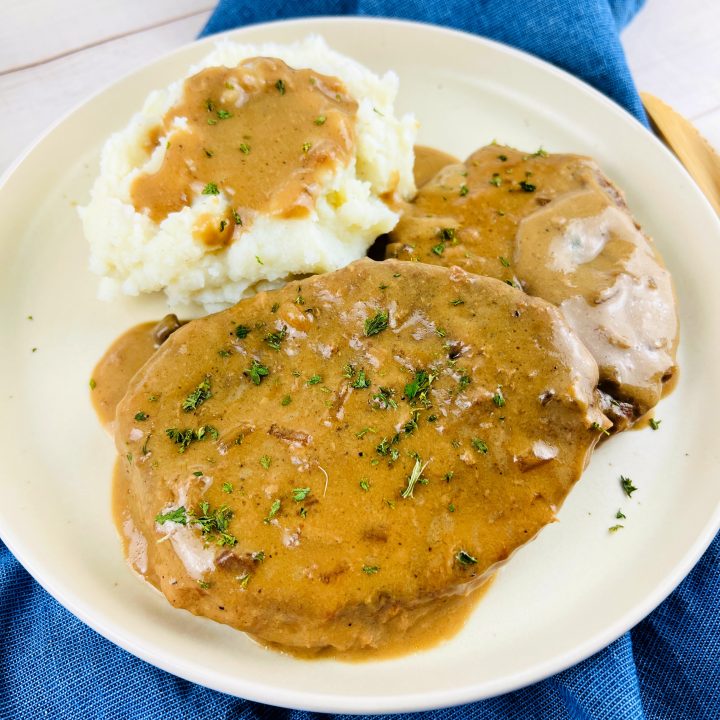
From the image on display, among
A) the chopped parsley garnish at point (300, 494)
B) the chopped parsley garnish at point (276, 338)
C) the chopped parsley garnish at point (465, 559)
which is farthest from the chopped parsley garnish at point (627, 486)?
the chopped parsley garnish at point (276, 338)

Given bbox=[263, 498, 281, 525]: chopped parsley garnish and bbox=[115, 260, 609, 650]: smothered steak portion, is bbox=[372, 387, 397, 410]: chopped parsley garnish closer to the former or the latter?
bbox=[115, 260, 609, 650]: smothered steak portion

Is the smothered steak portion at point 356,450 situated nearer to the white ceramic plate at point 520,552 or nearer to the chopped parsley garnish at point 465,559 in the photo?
the chopped parsley garnish at point 465,559

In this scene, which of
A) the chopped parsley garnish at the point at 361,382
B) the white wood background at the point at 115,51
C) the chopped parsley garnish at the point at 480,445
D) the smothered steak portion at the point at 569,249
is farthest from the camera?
the white wood background at the point at 115,51

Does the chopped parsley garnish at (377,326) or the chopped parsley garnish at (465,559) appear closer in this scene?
the chopped parsley garnish at (465,559)

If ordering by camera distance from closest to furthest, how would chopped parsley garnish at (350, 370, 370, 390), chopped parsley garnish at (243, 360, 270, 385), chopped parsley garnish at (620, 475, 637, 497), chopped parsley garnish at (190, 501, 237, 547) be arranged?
chopped parsley garnish at (190, 501, 237, 547)
chopped parsley garnish at (350, 370, 370, 390)
chopped parsley garnish at (243, 360, 270, 385)
chopped parsley garnish at (620, 475, 637, 497)

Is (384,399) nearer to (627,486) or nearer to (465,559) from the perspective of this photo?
(465,559)

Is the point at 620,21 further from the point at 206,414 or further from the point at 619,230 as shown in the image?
the point at 206,414

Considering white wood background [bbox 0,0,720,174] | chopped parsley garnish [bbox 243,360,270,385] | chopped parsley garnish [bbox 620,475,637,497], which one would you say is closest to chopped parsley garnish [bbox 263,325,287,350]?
chopped parsley garnish [bbox 243,360,270,385]

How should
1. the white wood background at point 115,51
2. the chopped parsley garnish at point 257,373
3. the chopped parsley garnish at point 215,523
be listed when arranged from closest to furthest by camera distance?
the chopped parsley garnish at point 215,523
the chopped parsley garnish at point 257,373
the white wood background at point 115,51
